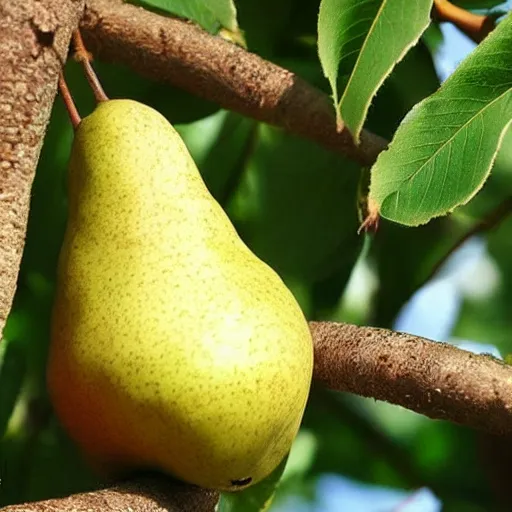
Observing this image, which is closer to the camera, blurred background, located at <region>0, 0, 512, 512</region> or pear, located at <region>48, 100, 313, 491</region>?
pear, located at <region>48, 100, 313, 491</region>

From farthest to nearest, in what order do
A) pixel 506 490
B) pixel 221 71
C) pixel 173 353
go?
1. pixel 506 490
2. pixel 221 71
3. pixel 173 353

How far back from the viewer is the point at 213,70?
57cm

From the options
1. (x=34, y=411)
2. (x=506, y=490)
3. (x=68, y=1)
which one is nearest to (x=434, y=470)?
(x=506, y=490)

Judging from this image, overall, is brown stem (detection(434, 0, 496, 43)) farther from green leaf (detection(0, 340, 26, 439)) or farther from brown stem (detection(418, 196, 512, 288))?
green leaf (detection(0, 340, 26, 439))

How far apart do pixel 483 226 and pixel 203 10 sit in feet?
1.00

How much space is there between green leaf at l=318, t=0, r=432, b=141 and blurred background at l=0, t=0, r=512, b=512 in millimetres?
162

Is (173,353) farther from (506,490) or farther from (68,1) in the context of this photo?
(506,490)

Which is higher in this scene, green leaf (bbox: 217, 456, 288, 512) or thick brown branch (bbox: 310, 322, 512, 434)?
thick brown branch (bbox: 310, 322, 512, 434)

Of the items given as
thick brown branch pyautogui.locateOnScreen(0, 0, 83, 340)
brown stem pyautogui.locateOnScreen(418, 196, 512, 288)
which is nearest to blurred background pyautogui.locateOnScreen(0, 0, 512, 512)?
brown stem pyautogui.locateOnScreen(418, 196, 512, 288)

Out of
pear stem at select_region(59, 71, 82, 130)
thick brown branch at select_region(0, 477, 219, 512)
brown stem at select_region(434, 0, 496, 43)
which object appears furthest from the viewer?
brown stem at select_region(434, 0, 496, 43)

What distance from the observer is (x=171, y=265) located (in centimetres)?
48

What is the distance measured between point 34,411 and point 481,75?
35 centimetres

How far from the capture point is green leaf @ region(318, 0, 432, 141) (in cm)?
47

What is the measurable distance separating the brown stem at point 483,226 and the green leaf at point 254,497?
21cm
